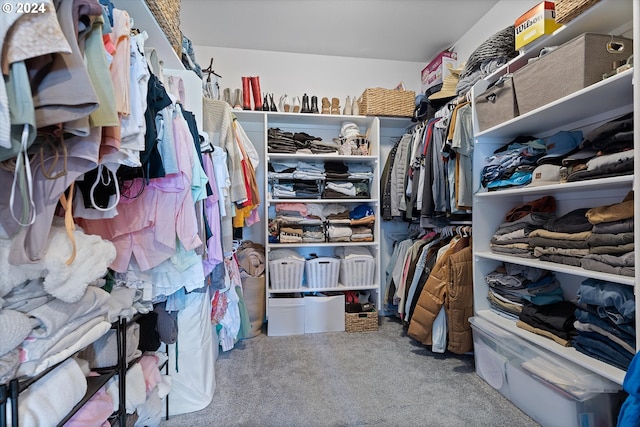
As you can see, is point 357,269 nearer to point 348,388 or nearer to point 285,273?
point 285,273

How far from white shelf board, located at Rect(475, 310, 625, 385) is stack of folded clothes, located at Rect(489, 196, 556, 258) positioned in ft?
1.31

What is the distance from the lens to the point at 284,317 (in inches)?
102

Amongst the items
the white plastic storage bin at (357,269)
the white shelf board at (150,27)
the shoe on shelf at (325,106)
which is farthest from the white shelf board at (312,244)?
the white shelf board at (150,27)

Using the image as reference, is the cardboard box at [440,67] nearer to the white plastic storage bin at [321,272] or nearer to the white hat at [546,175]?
the white hat at [546,175]

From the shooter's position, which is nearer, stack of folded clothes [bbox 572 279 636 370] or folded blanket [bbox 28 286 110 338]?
folded blanket [bbox 28 286 110 338]

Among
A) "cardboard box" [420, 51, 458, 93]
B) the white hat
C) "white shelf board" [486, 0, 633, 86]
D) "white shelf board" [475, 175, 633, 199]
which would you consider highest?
"cardboard box" [420, 51, 458, 93]

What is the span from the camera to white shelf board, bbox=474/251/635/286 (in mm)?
1156

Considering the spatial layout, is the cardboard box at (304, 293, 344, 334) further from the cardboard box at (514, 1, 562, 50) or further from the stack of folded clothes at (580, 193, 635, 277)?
the cardboard box at (514, 1, 562, 50)

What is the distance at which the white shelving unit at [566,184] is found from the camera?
4.10 feet

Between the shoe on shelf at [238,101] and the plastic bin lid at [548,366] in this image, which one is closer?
the plastic bin lid at [548,366]

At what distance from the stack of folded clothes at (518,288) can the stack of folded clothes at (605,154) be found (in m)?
0.62

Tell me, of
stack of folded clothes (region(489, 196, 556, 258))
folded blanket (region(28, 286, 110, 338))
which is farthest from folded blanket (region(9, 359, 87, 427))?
stack of folded clothes (region(489, 196, 556, 258))

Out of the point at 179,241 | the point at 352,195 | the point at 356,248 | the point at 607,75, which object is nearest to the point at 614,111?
the point at 607,75

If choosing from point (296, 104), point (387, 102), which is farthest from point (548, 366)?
point (296, 104)
